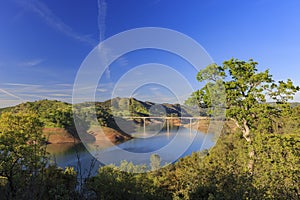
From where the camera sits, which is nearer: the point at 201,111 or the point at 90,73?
the point at 90,73

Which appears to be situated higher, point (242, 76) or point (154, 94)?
point (242, 76)

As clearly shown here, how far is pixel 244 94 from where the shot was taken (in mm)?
9141

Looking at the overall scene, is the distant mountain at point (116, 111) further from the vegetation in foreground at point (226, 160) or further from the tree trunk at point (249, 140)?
the tree trunk at point (249, 140)

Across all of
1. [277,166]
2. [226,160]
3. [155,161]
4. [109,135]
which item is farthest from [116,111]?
[226,160]

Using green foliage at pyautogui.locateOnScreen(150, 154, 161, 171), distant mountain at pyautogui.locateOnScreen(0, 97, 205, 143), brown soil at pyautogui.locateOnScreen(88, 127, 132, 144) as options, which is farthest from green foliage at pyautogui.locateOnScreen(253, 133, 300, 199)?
brown soil at pyautogui.locateOnScreen(88, 127, 132, 144)

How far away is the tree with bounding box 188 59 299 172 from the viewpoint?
873 cm

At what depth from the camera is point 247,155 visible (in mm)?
8555

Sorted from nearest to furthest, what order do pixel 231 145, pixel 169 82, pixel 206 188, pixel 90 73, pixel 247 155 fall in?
1. pixel 90 73
2. pixel 169 82
3. pixel 206 188
4. pixel 247 155
5. pixel 231 145

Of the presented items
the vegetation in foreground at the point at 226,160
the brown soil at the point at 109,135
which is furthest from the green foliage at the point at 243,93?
the brown soil at the point at 109,135

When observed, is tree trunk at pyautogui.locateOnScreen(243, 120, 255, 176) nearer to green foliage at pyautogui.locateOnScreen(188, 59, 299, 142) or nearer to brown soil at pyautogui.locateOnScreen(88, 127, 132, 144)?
green foliage at pyautogui.locateOnScreen(188, 59, 299, 142)

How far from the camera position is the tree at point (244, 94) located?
873cm

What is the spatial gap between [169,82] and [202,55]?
1.22 meters

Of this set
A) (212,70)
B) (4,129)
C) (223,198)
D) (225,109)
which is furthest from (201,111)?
(4,129)

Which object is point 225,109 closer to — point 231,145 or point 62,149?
point 231,145
